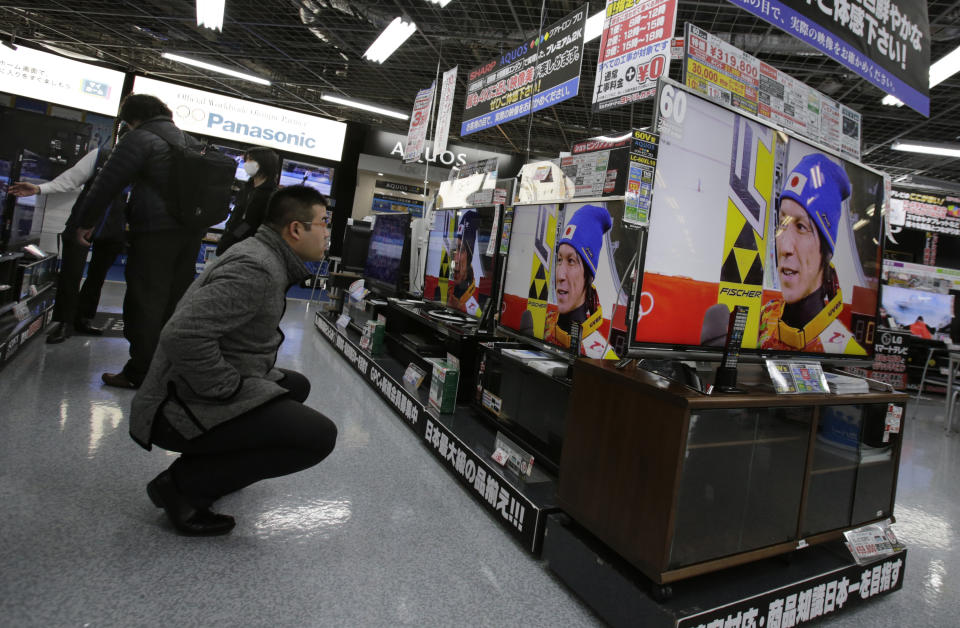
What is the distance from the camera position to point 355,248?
21.6 feet

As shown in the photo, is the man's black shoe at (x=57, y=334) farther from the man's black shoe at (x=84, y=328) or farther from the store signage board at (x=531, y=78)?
the store signage board at (x=531, y=78)

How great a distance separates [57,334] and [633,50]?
15.2 ft

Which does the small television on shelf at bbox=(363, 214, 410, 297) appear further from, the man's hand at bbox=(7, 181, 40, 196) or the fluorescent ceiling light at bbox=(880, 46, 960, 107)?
the fluorescent ceiling light at bbox=(880, 46, 960, 107)

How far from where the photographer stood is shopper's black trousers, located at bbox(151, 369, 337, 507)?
1.71 m

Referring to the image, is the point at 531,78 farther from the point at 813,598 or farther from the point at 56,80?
the point at 56,80

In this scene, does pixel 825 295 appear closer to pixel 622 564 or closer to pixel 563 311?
pixel 563 311

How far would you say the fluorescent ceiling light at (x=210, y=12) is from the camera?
6359 mm

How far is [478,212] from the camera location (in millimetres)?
3611

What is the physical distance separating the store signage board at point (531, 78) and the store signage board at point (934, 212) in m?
8.78

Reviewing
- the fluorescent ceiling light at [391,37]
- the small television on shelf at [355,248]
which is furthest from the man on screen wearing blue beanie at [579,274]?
the fluorescent ceiling light at [391,37]

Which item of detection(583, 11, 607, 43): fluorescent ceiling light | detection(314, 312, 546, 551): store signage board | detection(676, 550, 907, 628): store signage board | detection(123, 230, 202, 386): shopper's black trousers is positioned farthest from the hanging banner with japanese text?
detection(676, 550, 907, 628): store signage board

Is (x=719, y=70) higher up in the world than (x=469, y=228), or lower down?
higher up

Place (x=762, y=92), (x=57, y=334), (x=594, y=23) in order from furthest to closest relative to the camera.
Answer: (x=594, y=23), (x=57, y=334), (x=762, y=92)

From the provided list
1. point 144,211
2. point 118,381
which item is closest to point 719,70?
point 144,211
